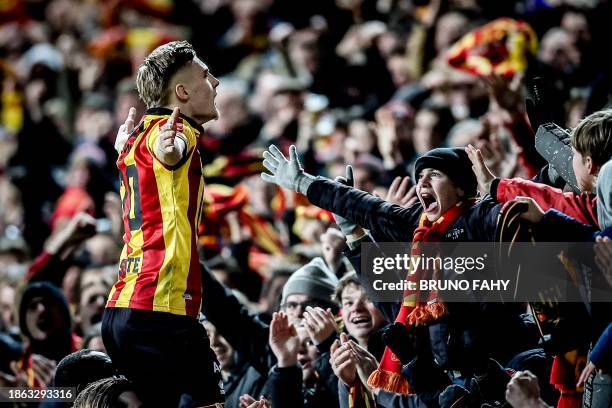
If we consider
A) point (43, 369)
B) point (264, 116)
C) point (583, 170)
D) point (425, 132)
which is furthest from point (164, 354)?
point (264, 116)

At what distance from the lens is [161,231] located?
4.23 metres

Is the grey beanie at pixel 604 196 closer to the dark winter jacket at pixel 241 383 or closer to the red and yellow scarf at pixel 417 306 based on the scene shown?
the red and yellow scarf at pixel 417 306

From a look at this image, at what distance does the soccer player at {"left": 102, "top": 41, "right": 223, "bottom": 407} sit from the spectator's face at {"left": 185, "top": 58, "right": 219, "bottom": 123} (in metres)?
0.13

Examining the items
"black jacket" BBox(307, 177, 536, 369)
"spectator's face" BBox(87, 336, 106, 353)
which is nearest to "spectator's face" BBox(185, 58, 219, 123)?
"black jacket" BBox(307, 177, 536, 369)

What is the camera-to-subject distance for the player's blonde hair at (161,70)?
4.46 metres

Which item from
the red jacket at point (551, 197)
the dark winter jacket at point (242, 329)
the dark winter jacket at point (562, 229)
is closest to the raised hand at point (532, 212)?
the dark winter jacket at point (562, 229)

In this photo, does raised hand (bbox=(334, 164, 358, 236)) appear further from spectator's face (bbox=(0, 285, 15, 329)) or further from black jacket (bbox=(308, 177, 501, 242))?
spectator's face (bbox=(0, 285, 15, 329))

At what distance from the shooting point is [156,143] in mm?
4141

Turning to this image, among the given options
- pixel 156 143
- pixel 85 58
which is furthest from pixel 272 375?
pixel 85 58

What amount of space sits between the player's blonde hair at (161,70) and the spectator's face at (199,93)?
0.05 m

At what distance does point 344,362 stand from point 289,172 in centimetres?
86

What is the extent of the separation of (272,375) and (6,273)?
4267mm

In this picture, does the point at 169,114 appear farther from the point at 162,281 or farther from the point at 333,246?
the point at 333,246

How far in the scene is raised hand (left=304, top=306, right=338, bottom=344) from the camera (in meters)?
5.33
